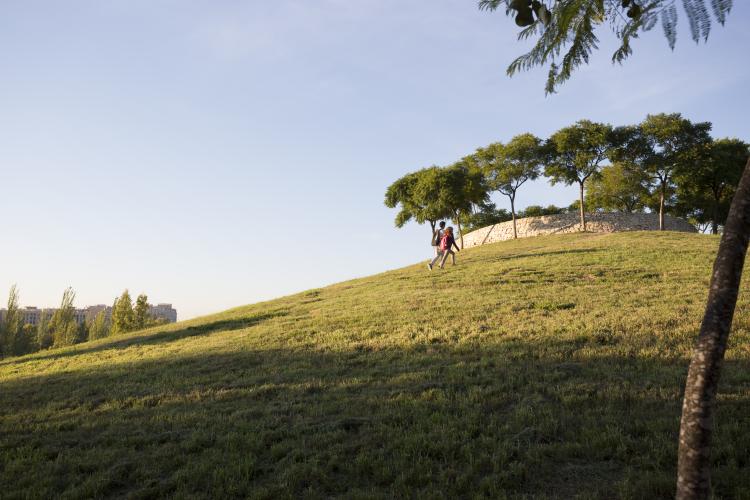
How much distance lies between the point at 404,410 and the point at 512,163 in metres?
52.9

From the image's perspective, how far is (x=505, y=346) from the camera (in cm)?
1167

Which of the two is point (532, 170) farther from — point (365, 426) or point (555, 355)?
point (365, 426)

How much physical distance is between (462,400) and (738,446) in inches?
148

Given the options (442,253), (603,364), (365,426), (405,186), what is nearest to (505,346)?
(603,364)

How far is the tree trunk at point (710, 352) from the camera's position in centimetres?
359

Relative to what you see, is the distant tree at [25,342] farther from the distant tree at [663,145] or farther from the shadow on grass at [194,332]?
the distant tree at [663,145]

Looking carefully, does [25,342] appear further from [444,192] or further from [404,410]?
[404,410]

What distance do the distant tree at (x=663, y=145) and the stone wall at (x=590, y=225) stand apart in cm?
358

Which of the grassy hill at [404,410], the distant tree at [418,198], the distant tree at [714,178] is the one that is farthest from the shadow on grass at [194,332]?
the distant tree at [714,178]

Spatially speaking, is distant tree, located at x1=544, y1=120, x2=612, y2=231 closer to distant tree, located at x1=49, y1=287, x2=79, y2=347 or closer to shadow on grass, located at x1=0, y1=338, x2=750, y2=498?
shadow on grass, located at x1=0, y1=338, x2=750, y2=498

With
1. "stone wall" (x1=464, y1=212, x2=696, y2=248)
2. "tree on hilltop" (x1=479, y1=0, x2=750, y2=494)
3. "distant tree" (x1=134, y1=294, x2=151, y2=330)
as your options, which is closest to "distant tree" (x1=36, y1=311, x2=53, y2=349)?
"distant tree" (x1=134, y1=294, x2=151, y2=330)

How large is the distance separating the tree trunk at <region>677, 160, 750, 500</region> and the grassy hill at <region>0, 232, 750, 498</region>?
1520 millimetres

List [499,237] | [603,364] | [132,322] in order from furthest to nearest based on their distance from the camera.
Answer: [132,322]
[499,237]
[603,364]

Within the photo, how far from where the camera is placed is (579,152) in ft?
170
